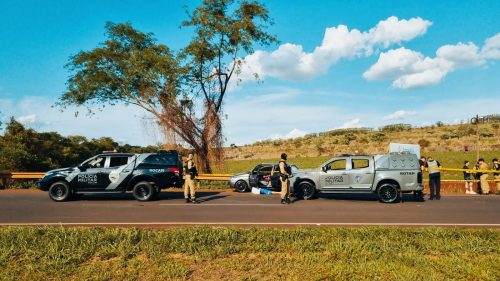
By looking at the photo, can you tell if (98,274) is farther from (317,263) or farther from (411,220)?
(411,220)

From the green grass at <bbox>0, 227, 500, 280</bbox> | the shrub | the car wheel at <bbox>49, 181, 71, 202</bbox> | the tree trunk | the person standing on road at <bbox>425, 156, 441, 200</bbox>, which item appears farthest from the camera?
the shrub

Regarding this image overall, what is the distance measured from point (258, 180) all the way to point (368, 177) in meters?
5.86

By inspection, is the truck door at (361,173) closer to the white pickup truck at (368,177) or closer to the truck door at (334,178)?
the white pickup truck at (368,177)

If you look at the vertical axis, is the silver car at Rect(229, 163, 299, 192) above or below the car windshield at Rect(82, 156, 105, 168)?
below

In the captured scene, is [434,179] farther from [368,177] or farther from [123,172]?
[123,172]

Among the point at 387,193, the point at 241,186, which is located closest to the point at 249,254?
the point at 387,193

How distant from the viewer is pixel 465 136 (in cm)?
6731

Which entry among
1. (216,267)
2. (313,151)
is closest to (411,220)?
(216,267)

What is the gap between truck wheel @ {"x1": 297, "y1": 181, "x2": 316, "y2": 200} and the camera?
15.9 meters

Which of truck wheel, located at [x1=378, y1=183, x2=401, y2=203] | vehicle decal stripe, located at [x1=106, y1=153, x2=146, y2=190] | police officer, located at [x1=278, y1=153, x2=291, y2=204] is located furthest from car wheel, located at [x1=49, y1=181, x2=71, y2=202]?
truck wheel, located at [x1=378, y1=183, x2=401, y2=203]

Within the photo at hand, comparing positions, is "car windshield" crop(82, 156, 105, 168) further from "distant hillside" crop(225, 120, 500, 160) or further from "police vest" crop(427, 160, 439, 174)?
"distant hillside" crop(225, 120, 500, 160)

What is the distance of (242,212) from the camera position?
1221cm

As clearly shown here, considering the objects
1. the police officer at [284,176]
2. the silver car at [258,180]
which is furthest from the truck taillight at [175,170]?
the silver car at [258,180]

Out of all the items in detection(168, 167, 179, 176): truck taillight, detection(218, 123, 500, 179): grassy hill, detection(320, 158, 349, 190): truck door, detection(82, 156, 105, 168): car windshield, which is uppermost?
detection(218, 123, 500, 179): grassy hill
